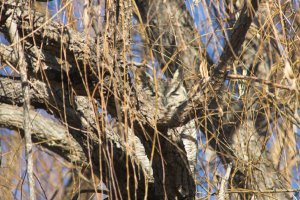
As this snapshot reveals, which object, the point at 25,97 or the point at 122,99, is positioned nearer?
the point at 25,97

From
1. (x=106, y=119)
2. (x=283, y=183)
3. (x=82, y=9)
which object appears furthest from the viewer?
(x=283, y=183)

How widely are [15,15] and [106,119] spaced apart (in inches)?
18.8

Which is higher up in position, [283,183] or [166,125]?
[166,125]

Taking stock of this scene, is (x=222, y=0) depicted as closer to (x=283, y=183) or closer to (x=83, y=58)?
(x=83, y=58)

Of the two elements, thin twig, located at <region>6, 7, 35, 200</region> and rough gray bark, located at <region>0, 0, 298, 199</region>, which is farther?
rough gray bark, located at <region>0, 0, 298, 199</region>

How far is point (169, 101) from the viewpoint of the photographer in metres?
2.69

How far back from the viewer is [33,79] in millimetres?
2883

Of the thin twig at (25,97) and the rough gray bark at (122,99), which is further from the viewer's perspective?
the rough gray bark at (122,99)

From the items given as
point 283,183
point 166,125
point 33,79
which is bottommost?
point 283,183

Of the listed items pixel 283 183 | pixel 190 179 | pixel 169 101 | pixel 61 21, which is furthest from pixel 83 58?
pixel 283 183

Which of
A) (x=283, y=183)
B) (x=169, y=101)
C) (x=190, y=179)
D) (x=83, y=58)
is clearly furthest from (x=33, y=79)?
(x=283, y=183)

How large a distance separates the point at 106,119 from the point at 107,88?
123 millimetres

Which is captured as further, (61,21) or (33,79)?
(33,79)

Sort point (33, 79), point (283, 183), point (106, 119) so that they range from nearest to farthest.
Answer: point (106, 119), point (33, 79), point (283, 183)
